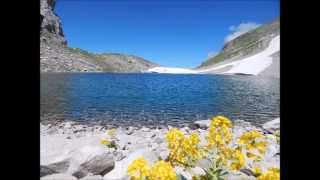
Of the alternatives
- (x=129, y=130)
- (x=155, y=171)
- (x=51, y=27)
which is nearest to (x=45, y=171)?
(x=155, y=171)

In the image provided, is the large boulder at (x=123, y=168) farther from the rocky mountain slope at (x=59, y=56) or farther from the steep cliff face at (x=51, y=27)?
the steep cliff face at (x=51, y=27)

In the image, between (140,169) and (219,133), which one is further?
(219,133)

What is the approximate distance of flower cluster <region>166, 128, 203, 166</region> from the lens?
2531 mm

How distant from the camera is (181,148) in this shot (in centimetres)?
255

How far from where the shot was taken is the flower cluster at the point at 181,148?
2.53 metres

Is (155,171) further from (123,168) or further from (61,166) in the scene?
(61,166)

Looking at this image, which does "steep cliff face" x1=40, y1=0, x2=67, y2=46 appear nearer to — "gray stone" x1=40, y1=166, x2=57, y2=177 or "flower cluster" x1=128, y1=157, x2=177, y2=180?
"gray stone" x1=40, y1=166, x2=57, y2=177
